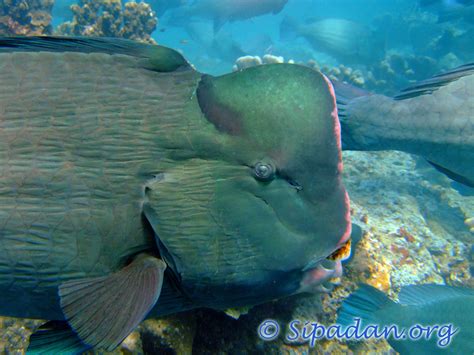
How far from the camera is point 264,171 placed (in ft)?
4.79

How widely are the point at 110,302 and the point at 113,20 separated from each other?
8.21 meters

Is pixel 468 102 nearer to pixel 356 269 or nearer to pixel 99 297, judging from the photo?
pixel 356 269

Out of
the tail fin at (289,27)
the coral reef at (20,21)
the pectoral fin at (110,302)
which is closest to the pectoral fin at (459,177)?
the pectoral fin at (110,302)

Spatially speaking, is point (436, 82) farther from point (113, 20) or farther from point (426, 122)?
point (113, 20)

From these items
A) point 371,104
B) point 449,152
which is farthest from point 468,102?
point 371,104

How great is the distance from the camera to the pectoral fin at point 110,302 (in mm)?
1301

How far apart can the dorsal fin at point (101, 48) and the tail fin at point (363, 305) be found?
2.30 meters

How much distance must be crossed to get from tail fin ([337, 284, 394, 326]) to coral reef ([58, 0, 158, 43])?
7.57 metres

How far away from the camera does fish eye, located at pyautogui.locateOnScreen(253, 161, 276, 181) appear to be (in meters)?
1.46

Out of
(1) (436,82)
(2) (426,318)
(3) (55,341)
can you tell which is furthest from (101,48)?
(1) (436,82)

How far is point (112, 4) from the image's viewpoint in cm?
798

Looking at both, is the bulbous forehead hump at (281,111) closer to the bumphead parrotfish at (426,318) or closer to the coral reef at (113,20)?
the bumphead parrotfish at (426,318)

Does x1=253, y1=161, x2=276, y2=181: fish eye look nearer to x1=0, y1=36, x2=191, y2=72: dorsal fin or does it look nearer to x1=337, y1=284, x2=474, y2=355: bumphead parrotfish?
x1=0, y1=36, x2=191, y2=72: dorsal fin

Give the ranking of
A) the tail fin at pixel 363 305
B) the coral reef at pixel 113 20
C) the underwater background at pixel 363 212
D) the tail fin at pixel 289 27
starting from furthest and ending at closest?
the tail fin at pixel 289 27, the coral reef at pixel 113 20, the tail fin at pixel 363 305, the underwater background at pixel 363 212
